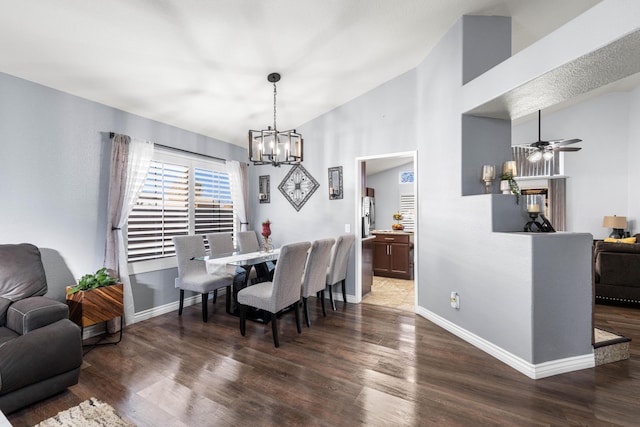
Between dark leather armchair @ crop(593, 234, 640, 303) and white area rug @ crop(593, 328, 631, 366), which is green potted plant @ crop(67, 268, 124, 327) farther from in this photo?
dark leather armchair @ crop(593, 234, 640, 303)

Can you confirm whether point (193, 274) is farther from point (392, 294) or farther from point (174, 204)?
point (392, 294)

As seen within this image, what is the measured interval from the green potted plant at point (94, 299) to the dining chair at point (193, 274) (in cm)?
74

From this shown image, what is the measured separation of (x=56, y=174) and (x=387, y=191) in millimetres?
6821

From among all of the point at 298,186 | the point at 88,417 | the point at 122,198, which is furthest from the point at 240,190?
the point at 88,417

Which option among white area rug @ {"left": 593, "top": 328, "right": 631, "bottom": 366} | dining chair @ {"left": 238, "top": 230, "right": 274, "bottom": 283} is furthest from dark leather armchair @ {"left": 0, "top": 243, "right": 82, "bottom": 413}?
white area rug @ {"left": 593, "top": 328, "right": 631, "bottom": 366}

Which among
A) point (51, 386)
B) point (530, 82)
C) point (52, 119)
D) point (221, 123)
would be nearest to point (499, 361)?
point (530, 82)

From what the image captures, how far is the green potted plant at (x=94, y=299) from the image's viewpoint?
8.20 ft

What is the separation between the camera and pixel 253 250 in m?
4.26

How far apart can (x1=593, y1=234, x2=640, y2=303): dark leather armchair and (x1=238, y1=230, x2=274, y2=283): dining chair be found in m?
4.36

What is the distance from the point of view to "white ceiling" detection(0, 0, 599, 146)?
6.69 feet

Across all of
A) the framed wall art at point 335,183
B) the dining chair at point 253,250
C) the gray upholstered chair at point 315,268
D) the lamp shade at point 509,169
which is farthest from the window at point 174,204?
the lamp shade at point 509,169

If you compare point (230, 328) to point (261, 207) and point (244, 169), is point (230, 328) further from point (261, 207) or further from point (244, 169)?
point (244, 169)

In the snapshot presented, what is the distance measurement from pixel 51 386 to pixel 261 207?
348 centimetres

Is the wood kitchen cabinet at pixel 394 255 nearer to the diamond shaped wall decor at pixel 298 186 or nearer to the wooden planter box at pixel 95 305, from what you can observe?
the diamond shaped wall decor at pixel 298 186
